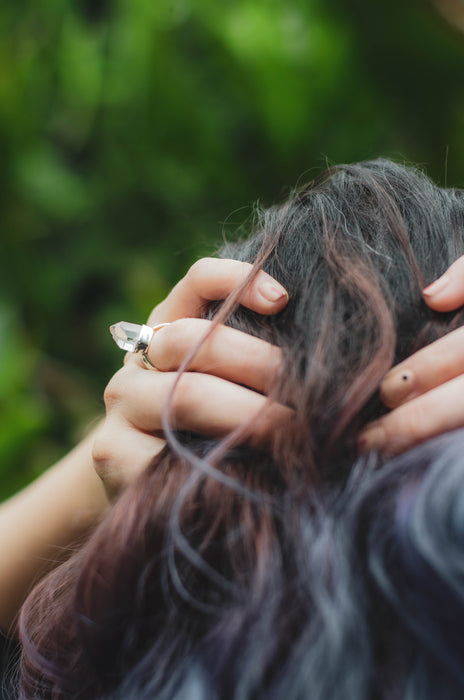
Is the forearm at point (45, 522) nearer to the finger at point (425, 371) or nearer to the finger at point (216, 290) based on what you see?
the finger at point (216, 290)

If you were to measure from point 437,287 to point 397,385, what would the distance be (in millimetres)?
120

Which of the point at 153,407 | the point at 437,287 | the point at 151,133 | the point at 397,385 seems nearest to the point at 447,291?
the point at 437,287

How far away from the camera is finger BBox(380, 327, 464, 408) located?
68cm

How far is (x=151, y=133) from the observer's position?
2.14 metres

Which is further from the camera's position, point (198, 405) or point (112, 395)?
point (112, 395)

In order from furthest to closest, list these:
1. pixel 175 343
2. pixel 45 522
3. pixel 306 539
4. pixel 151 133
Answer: pixel 151 133, pixel 45 522, pixel 175 343, pixel 306 539

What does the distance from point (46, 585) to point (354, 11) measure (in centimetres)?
182

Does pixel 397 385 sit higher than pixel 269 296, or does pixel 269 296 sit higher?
pixel 269 296

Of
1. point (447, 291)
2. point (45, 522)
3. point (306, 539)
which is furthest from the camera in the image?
point (45, 522)

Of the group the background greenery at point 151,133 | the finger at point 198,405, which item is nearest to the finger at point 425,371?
the finger at point 198,405

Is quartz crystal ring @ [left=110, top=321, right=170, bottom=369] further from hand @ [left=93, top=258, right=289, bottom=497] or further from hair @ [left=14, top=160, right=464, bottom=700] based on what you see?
hair @ [left=14, top=160, right=464, bottom=700]

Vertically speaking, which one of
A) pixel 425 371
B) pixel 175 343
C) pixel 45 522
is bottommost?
pixel 45 522

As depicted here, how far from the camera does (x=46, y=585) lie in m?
0.83

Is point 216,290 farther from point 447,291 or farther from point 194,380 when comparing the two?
point 447,291
